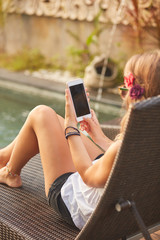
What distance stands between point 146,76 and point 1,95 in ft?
15.1

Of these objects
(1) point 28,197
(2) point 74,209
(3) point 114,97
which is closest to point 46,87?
(3) point 114,97

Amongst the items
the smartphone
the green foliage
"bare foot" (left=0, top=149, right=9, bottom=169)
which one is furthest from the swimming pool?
the smartphone

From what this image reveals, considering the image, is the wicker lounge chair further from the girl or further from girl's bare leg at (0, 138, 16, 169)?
girl's bare leg at (0, 138, 16, 169)

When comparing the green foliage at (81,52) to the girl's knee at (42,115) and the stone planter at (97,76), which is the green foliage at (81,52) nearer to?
the stone planter at (97,76)

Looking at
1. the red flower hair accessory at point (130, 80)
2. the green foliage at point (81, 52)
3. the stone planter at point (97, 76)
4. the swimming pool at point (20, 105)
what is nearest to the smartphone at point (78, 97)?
the red flower hair accessory at point (130, 80)

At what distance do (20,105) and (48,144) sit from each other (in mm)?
3569

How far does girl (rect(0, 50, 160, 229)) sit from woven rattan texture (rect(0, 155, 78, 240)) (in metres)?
0.06

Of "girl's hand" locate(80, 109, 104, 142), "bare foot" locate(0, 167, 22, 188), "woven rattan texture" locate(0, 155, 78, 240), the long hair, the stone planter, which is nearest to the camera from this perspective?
the long hair

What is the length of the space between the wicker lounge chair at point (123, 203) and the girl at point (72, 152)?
0.34ft

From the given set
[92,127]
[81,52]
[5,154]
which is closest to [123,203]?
[92,127]

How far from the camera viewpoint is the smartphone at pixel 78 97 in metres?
1.84

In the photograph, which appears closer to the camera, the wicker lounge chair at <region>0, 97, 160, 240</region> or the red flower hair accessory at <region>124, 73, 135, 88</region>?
the wicker lounge chair at <region>0, 97, 160, 240</region>

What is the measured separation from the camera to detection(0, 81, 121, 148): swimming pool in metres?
4.62

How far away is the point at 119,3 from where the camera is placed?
6.07 meters
